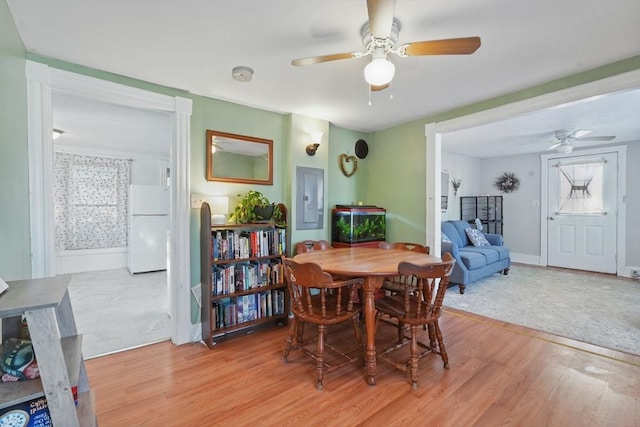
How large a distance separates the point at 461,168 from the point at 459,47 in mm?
5214

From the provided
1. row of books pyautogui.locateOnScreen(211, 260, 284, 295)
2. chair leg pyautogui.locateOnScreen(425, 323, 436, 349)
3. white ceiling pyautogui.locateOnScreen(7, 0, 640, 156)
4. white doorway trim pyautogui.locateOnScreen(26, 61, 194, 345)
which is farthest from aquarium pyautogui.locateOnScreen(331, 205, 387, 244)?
white doorway trim pyautogui.locateOnScreen(26, 61, 194, 345)

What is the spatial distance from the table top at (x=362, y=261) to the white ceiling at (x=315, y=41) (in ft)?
4.95

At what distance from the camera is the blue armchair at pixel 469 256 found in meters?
4.04

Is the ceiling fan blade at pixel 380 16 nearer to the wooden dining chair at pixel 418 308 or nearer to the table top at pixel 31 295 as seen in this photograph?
the wooden dining chair at pixel 418 308

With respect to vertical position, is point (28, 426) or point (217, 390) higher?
point (28, 426)

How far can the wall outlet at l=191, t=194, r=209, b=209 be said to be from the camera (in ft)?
9.05

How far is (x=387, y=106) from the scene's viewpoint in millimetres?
3146

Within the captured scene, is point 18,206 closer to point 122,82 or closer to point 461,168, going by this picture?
point 122,82

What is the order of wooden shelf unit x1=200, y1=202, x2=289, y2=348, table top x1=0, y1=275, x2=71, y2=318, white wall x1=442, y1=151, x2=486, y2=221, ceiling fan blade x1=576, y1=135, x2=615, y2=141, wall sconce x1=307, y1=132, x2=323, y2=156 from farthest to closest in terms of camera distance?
white wall x1=442, y1=151, x2=486, y2=221 → ceiling fan blade x1=576, y1=135, x2=615, y2=141 → wall sconce x1=307, y1=132, x2=323, y2=156 → wooden shelf unit x1=200, y1=202, x2=289, y2=348 → table top x1=0, y1=275, x2=71, y2=318

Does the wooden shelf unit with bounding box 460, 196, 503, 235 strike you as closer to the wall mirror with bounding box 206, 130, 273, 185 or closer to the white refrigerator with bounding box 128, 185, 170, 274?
the wall mirror with bounding box 206, 130, 273, 185

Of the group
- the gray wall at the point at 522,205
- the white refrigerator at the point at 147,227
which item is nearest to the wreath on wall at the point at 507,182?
the gray wall at the point at 522,205

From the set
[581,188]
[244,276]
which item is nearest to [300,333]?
[244,276]

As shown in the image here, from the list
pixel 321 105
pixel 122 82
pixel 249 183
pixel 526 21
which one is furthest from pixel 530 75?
pixel 122 82

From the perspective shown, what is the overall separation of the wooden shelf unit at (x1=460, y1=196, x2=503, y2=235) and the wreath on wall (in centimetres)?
31
